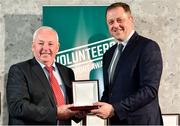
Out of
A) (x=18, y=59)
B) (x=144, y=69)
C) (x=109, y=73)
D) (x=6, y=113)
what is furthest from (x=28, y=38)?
(x=144, y=69)

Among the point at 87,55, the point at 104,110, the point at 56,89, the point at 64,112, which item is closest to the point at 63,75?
the point at 56,89

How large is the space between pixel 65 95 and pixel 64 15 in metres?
0.77

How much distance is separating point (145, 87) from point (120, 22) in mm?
421

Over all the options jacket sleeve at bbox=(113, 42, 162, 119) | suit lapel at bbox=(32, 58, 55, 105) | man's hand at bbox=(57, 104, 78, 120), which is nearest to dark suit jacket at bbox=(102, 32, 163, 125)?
jacket sleeve at bbox=(113, 42, 162, 119)

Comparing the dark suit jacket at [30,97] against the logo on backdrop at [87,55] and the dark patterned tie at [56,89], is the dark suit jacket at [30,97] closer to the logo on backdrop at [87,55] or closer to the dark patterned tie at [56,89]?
the dark patterned tie at [56,89]

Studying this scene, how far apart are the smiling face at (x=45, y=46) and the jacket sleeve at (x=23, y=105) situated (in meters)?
0.15

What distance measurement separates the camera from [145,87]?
2271 mm

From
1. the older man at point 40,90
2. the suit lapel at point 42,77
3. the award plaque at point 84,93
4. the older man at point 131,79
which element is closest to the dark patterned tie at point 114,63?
the older man at point 131,79

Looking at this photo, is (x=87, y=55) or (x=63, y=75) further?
(x=87, y=55)

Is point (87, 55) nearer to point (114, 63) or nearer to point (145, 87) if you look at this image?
point (114, 63)

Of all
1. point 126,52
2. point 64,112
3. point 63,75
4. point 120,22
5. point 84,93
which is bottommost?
point 64,112

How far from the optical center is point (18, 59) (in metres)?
3.01

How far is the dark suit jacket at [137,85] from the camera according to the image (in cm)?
228

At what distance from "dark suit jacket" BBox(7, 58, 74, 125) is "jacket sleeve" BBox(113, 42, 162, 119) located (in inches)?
15.1
